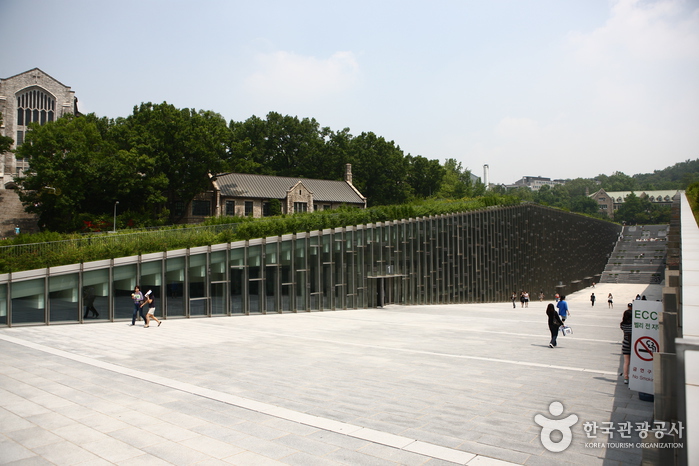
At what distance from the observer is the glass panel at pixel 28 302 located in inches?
769

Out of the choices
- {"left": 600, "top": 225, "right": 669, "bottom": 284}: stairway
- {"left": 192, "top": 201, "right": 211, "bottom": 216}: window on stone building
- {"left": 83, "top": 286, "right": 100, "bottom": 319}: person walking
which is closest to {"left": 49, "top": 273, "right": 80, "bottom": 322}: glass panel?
{"left": 83, "top": 286, "right": 100, "bottom": 319}: person walking

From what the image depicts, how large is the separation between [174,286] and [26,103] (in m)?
76.6

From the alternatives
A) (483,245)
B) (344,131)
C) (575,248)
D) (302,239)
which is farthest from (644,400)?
(344,131)

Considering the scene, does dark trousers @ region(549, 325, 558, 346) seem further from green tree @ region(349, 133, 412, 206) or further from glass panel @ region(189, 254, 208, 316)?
green tree @ region(349, 133, 412, 206)

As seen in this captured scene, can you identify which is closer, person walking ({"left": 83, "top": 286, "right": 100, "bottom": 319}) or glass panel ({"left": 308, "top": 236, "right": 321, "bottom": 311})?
person walking ({"left": 83, "top": 286, "right": 100, "bottom": 319})

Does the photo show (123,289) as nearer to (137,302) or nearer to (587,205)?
(137,302)

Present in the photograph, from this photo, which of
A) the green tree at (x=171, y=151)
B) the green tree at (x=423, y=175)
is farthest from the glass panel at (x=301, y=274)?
the green tree at (x=423, y=175)

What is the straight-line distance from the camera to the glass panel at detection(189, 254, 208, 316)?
24562mm

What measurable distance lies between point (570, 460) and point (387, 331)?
43.0 ft

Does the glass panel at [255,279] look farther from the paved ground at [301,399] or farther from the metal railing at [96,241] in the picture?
the paved ground at [301,399]

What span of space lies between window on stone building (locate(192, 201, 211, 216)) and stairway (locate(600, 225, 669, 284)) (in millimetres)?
75857

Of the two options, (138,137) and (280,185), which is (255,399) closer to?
(138,137)

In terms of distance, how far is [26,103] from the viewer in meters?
80.1

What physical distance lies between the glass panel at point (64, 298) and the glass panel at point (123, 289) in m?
1.61
